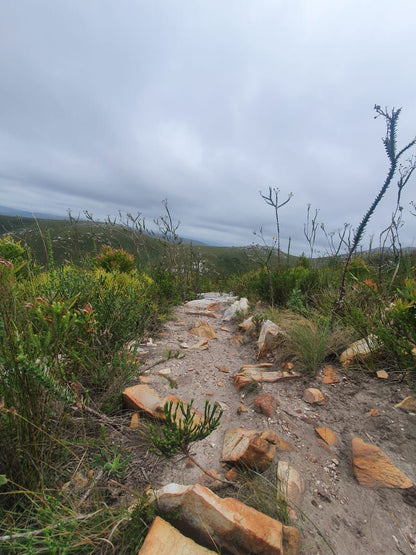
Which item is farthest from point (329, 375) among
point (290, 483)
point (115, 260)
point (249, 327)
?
point (115, 260)

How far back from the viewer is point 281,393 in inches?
105

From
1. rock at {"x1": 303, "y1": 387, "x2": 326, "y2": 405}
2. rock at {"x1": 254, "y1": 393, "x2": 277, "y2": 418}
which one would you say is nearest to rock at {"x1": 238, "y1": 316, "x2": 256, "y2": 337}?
rock at {"x1": 303, "y1": 387, "x2": 326, "y2": 405}

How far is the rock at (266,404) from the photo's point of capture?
91.7 inches

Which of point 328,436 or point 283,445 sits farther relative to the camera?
point 328,436

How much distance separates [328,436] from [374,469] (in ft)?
1.27

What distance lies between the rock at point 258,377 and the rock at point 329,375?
289mm

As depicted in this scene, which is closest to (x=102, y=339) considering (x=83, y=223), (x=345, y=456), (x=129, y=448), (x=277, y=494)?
(x=129, y=448)

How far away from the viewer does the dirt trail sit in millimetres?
1374

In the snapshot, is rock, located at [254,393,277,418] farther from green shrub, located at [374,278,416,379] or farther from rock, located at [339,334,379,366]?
green shrub, located at [374,278,416,379]

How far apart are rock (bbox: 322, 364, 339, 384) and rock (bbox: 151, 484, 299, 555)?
1.75 metres

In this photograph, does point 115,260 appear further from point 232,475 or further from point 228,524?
point 228,524

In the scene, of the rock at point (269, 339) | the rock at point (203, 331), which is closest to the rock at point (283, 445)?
the rock at point (269, 339)

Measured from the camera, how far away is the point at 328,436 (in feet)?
6.79

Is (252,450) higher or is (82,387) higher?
(82,387)
